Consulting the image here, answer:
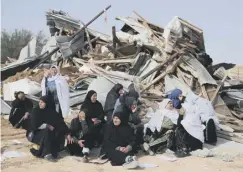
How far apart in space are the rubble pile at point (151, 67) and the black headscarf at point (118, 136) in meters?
2.80

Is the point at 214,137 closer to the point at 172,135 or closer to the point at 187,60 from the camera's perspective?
the point at 172,135

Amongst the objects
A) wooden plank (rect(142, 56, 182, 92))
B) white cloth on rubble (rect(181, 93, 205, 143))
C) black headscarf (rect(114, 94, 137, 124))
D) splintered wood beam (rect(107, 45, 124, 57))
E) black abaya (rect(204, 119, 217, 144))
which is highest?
splintered wood beam (rect(107, 45, 124, 57))

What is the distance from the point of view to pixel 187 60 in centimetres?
1117

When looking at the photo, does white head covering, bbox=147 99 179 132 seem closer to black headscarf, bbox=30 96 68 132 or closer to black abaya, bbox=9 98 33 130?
black headscarf, bbox=30 96 68 132

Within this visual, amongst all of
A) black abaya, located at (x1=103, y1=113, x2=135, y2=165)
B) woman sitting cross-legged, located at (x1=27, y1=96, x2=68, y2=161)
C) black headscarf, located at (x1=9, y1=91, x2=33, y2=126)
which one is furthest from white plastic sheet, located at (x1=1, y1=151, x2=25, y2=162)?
black headscarf, located at (x1=9, y1=91, x2=33, y2=126)

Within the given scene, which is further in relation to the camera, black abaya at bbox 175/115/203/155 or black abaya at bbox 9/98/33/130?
black abaya at bbox 9/98/33/130

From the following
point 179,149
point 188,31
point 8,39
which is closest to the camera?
point 179,149

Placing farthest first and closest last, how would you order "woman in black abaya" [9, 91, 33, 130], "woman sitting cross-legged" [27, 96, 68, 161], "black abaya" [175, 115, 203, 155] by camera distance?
"woman in black abaya" [9, 91, 33, 130]
"black abaya" [175, 115, 203, 155]
"woman sitting cross-legged" [27, 96, 68, 161]

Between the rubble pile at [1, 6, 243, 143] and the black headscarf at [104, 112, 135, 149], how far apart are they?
9.19ft

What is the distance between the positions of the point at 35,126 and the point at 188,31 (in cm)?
691

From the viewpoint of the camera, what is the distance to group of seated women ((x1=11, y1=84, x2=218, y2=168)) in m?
6.68

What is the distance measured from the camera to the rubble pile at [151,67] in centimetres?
1058

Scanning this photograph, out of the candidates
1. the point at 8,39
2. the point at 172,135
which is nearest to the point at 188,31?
the point at 172,135

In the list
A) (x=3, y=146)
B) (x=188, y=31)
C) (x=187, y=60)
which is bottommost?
(x=3, y=146)
